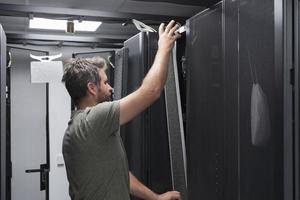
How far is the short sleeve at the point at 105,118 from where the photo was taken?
1.23 meters

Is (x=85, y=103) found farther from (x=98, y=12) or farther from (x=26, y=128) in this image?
(x=26, y=128)

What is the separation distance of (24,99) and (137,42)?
67.2 inches

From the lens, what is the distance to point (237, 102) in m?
1.00

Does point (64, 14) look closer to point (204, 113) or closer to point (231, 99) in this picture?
point (204, 113)

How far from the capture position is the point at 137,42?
65.7 inches

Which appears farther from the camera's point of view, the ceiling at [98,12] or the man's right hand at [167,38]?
the ceiling at [98,12]

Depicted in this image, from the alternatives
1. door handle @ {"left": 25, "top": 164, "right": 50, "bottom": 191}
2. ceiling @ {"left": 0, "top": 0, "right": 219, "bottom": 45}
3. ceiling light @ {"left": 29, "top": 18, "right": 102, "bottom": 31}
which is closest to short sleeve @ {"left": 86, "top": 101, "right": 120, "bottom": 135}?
ceiling @ {"left": 0, "top": 0, "right": 219, "bottom": 45}

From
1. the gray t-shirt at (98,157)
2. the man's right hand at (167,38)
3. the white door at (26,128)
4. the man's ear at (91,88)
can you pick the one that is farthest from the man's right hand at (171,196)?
the white door at (26,128)

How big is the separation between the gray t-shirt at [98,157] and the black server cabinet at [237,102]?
0.91 ft

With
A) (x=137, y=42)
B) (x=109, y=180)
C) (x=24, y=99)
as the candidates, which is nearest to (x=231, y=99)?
(x=109, y=180)

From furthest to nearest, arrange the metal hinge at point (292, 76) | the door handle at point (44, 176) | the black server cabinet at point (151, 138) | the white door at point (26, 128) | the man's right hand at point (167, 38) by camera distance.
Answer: the white door at point (26, 128), the door handle at point (44, 176), the black server cabinet at point (151, 138), the man's right hand at point (167, 38), the metal hinge at point (292, 76)

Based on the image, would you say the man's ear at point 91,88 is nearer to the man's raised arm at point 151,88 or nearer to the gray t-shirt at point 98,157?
the gray t-shirt at point 98,157

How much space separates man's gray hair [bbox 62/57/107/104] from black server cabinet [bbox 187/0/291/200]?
383 millimetres

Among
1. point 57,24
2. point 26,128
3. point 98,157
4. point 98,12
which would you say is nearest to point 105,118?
point 98,157
